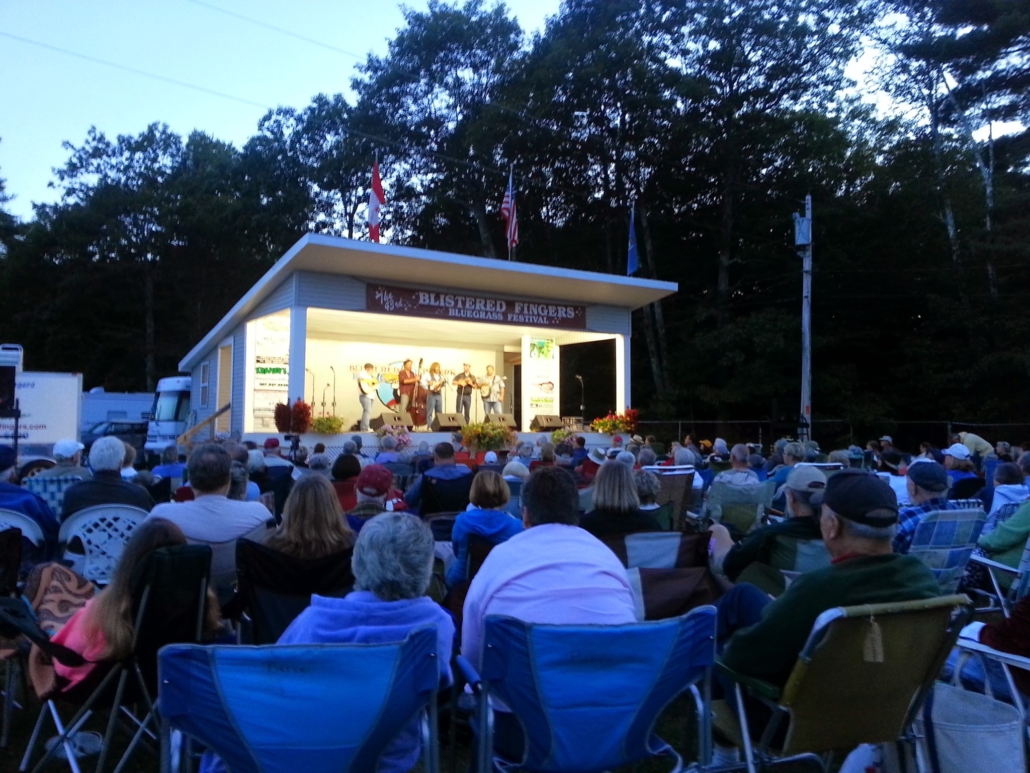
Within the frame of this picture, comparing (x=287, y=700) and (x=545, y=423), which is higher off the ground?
(x=545, y=423)

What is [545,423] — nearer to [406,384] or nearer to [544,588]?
[406,384]

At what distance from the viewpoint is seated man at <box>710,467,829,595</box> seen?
3717 mm

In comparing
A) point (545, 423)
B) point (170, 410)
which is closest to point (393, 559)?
point (545, 423)

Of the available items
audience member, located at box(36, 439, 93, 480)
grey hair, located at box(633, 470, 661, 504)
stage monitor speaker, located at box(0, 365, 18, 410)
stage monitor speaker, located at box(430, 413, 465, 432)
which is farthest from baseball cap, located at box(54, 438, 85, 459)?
stage monitor speaker, located at box(430, 413, 465, 432)

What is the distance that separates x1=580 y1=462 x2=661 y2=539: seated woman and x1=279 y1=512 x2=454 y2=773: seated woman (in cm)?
169

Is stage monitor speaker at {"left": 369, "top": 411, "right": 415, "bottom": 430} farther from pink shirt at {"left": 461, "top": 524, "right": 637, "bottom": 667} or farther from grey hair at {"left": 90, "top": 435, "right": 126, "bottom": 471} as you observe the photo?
pink shirt at {"left": 461, "top": 524, "right": 637, "bottom": 667}

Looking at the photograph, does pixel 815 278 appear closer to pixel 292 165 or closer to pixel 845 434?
pixel 845 434

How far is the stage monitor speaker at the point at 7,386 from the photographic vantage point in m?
14.3

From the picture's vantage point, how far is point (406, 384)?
19625 millimetres

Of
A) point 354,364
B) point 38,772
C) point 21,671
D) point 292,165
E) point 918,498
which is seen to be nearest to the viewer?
point 38,772

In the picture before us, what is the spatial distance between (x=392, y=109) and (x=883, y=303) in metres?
19.7

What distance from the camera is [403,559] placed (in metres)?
2.49

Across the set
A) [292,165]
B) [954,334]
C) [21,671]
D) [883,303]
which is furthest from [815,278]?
[21,671]

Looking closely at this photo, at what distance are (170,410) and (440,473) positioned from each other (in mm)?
17751
